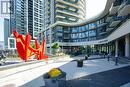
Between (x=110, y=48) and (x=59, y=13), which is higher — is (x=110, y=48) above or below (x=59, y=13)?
below

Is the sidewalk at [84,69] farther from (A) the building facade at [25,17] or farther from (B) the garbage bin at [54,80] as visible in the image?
(A) the building facade at [25,17]

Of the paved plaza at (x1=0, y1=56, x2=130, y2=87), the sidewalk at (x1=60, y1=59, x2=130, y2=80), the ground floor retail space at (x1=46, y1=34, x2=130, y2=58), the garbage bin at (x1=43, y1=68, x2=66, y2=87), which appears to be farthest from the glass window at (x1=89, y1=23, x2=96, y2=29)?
the garbage bin at (x1=43, y1=68, x2=66, y2=87)

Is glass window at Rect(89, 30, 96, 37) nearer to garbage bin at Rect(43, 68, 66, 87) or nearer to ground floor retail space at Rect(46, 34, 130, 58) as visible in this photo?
ground floor retail space at Rect(46, 34, 130, 58)

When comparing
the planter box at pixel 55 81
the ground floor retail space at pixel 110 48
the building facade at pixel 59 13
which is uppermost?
the building facade at pixel 59 13

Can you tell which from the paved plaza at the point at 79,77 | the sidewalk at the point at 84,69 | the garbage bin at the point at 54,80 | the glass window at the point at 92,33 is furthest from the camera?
the glass window at the point at 92,33

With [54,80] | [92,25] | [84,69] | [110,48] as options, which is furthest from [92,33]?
[54,80]

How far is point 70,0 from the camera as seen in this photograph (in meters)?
103

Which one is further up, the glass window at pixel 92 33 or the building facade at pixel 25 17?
the building facade at pixel 25 17

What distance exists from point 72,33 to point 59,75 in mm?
88605

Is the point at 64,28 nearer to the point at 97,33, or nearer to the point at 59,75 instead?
the point at 97,33

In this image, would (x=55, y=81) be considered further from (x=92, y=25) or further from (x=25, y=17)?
(x=25, y=17)

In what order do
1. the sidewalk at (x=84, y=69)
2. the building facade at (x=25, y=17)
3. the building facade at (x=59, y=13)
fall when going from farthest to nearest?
the building facade at (x=25, y=17) < the building facade at (x=59, y=13) < the sidewalk at (x=84, y=69)

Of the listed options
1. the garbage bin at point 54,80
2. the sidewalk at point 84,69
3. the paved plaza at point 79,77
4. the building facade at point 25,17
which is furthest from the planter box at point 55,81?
the building facade at point 25,17

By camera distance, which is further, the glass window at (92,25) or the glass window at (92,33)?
the glass window at (92,33)
